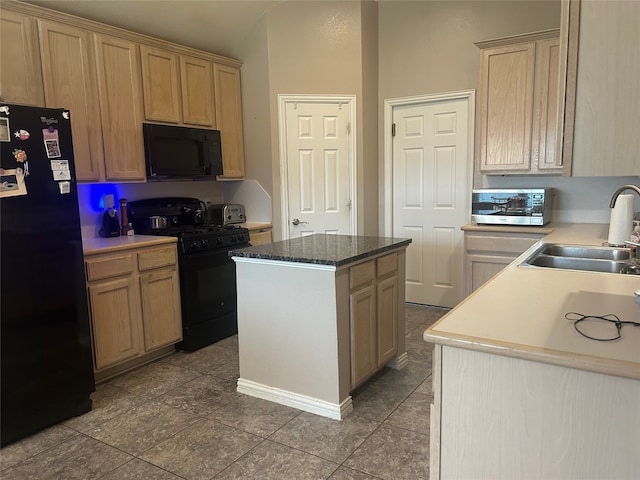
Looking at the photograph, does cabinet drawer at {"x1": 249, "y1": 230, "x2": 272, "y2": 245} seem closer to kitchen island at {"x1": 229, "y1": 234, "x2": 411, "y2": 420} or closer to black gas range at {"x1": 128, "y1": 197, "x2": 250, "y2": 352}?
black gas range at {"x1": 128, "y1": 197, "x2": 250, "y2": 352}

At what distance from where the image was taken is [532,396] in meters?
1.13

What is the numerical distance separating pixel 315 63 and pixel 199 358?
9.02 feet

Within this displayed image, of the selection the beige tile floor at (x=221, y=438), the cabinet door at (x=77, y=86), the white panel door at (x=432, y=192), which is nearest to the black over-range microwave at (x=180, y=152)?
the cabinet door at (x=77, y=86)

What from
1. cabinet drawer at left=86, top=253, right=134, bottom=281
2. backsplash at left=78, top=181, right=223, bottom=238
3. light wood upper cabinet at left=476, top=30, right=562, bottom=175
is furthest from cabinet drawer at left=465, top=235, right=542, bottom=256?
cabinet drawer at left=86, top=253, right=134, bottom=281

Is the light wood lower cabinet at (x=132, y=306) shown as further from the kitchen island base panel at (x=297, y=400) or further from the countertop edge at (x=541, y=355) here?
the countertop edge at (x=541, y=355)

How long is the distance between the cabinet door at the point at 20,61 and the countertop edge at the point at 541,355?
115 inches

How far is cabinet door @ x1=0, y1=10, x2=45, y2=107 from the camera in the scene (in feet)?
8.98

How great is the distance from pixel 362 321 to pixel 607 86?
178 centimetres

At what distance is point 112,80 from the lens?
3314 mm

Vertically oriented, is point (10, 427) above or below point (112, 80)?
below

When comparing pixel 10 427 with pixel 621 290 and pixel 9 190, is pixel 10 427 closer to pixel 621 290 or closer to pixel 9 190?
pixel 9 190

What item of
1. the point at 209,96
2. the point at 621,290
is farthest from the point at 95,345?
the point at 621,290

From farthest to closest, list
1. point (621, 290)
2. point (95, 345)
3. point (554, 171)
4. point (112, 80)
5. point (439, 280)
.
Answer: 1. point (439, 280)
2. point (554, 171)
3. point (112, 80)
4. point (95, 345)
5. point (621, 290)

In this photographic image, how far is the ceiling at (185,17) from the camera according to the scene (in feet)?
10.7
